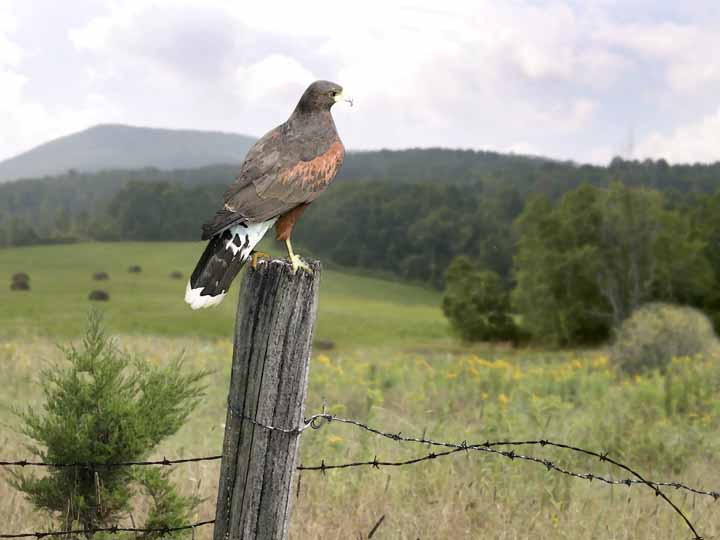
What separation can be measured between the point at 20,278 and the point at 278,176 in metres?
55.0

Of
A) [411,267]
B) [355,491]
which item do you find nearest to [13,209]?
[411,267]

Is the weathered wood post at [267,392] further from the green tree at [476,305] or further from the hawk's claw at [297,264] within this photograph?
the green tree at [476,305]

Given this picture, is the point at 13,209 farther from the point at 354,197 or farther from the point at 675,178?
the point at 675,178

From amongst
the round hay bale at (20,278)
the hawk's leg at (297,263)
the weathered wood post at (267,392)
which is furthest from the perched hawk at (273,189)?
the round hay bale at (20,278)

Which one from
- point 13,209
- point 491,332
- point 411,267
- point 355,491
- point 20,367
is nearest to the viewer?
point 355,491

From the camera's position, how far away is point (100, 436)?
4117mm

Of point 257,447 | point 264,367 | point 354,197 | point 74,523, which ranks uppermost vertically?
point 354,197

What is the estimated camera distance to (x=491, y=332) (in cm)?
4784

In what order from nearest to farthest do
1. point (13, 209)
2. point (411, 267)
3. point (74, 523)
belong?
point (74, 523)
point (411, 267)
point (13, 209)

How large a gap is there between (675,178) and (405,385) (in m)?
74.8

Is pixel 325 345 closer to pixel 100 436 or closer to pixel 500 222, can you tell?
pixel 500 222

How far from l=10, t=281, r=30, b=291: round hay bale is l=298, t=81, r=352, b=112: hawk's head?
5143 centimetres

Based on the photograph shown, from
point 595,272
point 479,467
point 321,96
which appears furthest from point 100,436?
point 595,272

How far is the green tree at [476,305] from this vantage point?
153 feet
